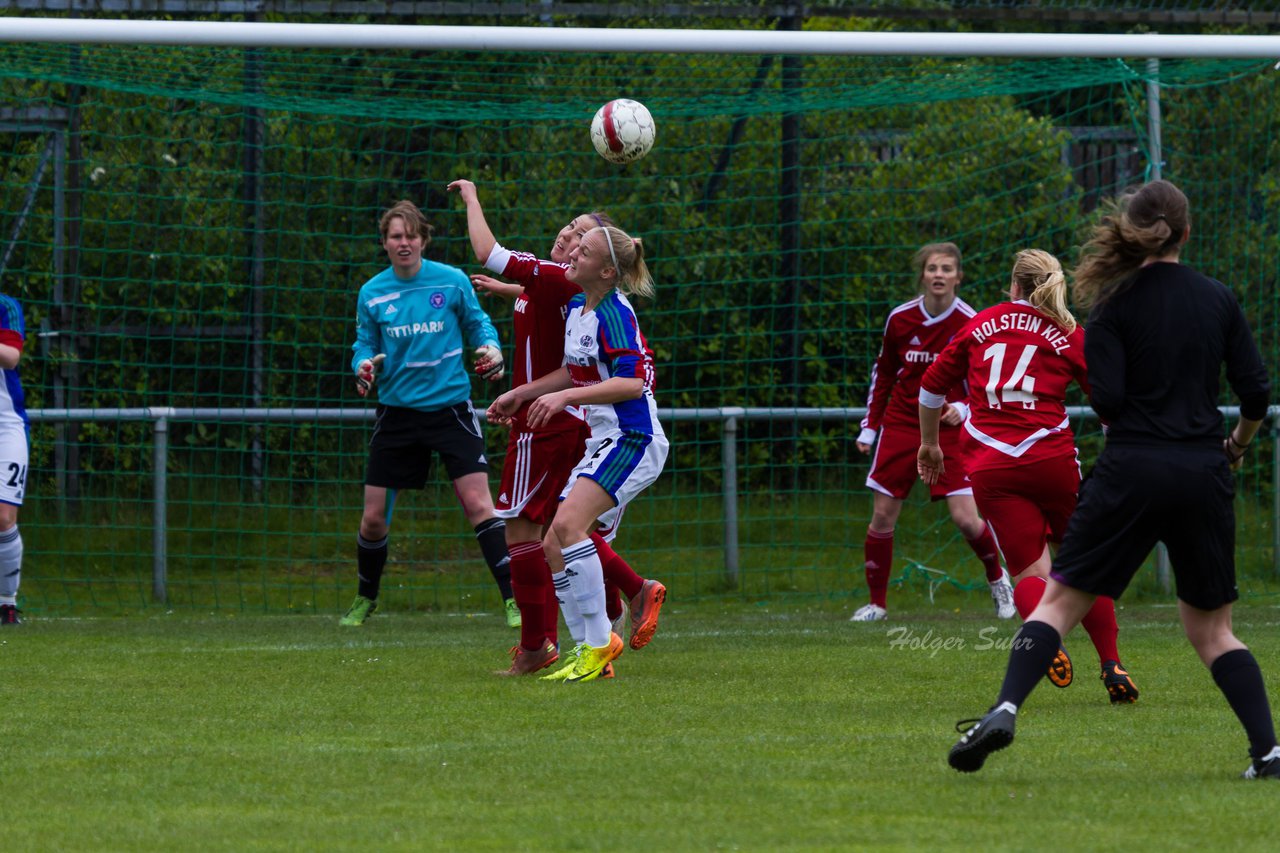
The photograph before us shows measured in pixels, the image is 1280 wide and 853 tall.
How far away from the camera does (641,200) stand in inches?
494

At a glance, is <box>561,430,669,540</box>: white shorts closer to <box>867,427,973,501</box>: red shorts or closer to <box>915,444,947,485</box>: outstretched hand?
<box>915,444,947,485</box>: outstretched hand

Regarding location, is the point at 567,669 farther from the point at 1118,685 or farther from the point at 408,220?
the point at 408,220

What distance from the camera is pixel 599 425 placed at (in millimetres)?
7109

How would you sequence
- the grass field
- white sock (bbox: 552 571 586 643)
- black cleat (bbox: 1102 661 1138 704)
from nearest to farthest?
the grass field < black cleat (bbox: 1102 661 1138 704) < white sock (bbox: 552 571 586 643)

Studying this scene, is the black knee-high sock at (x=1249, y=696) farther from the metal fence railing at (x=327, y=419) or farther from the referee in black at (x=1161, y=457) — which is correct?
the metal fence railing at (x=327, y=419)

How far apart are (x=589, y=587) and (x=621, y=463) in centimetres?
50

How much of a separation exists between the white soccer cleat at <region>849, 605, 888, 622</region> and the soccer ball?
9.99 ft

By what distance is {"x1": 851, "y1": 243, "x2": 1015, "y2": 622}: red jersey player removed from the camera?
9820 mm

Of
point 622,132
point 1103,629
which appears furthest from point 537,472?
point 1103,629

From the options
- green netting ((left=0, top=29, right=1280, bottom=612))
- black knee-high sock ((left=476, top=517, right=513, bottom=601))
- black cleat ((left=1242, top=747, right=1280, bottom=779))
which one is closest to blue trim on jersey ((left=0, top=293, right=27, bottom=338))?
green netting ((left=0, top=29, right=1280, bottom=612))

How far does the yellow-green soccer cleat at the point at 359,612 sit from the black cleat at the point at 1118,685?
4.61 m

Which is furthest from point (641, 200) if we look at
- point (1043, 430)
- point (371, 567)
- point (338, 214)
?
point (1043, 430)

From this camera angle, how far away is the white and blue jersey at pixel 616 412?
23.0ft

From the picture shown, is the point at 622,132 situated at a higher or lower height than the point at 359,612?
higher
